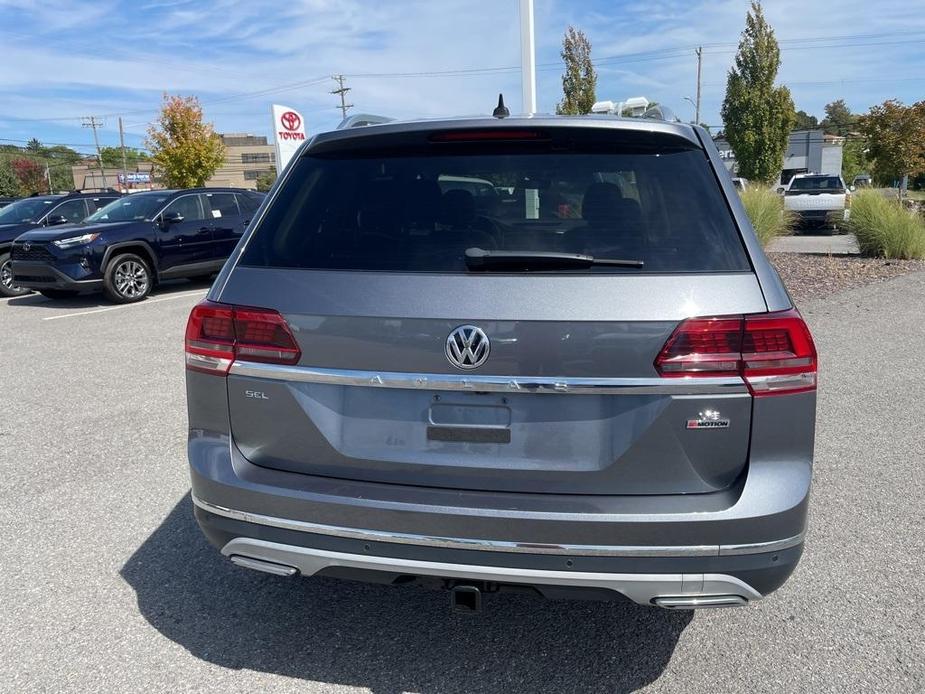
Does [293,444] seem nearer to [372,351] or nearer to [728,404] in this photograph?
[372,351]

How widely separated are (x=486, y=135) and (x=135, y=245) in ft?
35.9

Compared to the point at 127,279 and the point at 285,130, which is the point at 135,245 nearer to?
the point at 127,279

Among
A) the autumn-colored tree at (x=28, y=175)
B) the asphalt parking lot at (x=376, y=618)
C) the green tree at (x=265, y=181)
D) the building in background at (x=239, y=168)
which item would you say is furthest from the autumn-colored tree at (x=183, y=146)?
the building in background at (x=239, y=168)

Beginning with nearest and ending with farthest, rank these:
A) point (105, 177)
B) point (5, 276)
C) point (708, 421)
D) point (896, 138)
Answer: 1. point (708, 421)
2. point (5, 276)
3. point (896, 138)
4. point (105, 177)

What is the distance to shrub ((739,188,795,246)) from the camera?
46.2ft

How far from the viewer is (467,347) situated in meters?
2.26

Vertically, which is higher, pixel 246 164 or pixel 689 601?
pixel 246 164

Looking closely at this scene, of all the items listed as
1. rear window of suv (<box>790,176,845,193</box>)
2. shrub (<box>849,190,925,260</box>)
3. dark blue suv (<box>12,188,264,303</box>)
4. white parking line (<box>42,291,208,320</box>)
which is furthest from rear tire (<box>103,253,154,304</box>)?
rear window of suv (<box>790,176,845,193</box>)

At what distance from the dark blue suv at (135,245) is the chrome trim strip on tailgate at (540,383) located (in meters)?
9.95

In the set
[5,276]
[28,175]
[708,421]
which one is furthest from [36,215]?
[28,175]

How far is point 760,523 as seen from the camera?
2250mm

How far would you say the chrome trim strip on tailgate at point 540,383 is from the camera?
86.7 inches

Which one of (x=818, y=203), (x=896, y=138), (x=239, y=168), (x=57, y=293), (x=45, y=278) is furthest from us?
(x=239, y=168)

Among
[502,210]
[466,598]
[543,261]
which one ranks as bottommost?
[466,598]
